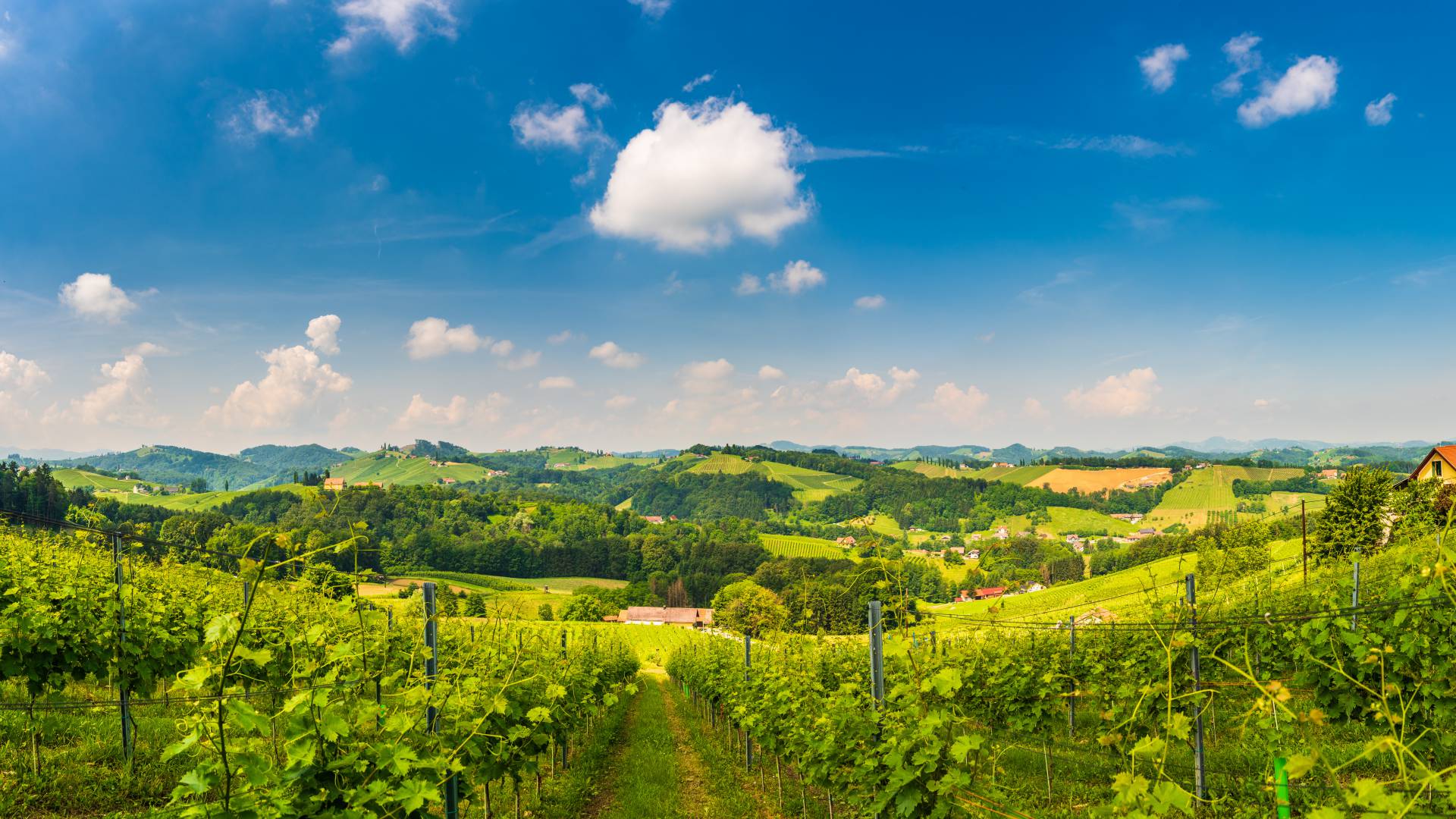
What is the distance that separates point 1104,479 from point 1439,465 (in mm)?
146966

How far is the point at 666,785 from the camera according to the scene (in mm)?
10719

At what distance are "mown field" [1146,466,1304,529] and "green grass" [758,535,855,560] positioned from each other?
245 ft

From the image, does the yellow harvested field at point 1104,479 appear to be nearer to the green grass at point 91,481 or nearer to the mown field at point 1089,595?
the mown field at point 1089,595

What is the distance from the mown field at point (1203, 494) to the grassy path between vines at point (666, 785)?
488ft

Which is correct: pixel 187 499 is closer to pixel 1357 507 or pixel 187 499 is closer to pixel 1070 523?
pixel 1357 507

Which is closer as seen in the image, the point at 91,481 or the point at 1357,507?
the point at 1357,507

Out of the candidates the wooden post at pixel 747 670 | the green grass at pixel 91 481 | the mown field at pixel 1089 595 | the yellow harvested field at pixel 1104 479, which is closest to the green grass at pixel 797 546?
the mown field at pixel 1089 595

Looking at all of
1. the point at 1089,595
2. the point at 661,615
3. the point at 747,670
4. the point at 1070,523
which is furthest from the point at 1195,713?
the point at 1070,523

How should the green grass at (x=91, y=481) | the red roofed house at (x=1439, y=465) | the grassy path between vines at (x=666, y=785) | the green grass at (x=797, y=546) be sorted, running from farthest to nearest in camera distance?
1. the green grass at (x=91, y=481)
2. the green grass at (x=797, y=546)
3. the red roofed house at (x=1439, y=465)
4. the grassy path between vines at (x=666, y=785)

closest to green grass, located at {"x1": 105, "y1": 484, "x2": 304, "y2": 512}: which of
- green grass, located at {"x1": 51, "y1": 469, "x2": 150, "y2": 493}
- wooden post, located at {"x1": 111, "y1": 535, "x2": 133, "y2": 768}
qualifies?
green grass, located at {"x1": 51, "y1": 469, "x2": 150, "y2": 493}

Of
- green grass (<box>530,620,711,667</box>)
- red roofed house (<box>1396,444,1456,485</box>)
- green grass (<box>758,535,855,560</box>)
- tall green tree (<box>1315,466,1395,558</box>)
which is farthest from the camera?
green grass (<box>758,535,855,560</box>)

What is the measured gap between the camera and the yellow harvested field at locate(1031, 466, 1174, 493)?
168 metres

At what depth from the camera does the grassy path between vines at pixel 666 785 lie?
933 cm

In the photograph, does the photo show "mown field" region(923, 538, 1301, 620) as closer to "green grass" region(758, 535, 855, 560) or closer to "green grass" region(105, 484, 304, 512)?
"green grass" region(758, 535, 855, 560)
